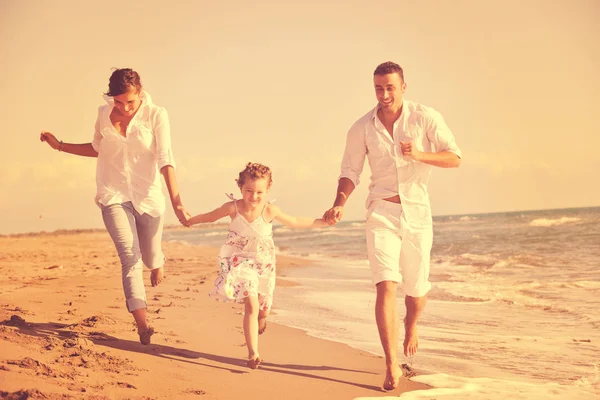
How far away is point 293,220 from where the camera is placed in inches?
200

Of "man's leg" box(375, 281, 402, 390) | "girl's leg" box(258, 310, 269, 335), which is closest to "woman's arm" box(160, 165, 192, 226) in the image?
"girl's leg" box(258, 310, 269, 335)

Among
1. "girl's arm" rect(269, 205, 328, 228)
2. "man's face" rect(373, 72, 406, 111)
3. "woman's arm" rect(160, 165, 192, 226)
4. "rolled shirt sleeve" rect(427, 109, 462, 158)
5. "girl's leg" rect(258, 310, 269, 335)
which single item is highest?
"man's face" rect(373, 72, 406, 111)

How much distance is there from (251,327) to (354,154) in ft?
4.96

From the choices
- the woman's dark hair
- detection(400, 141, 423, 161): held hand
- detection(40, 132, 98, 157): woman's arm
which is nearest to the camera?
detection(400, 141, 423, 161): held hand

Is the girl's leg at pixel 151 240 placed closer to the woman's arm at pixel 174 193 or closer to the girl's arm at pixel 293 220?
the woman's arm at pixel 174 193

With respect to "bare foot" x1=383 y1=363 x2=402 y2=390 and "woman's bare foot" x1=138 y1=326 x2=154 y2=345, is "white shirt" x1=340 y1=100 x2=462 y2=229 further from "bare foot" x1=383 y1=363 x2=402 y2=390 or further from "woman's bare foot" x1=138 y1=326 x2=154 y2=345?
"woman's bare foot" x1=138 y1=326 x2=154 y2=345

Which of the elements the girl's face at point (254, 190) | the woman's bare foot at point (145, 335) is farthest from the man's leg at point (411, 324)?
the woman's bare foot at point (145, 335)

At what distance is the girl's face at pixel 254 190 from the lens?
4.98 meters

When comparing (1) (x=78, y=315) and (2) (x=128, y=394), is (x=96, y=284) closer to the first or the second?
(1) (x=78, y=315)

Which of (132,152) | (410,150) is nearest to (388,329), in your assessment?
(410,150)

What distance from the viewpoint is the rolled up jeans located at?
200 inches

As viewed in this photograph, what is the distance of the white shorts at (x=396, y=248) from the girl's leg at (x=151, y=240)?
1.74 metres

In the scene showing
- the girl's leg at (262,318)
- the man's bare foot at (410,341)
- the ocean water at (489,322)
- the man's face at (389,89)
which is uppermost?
the man's face at (389,89)

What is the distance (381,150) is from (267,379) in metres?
1.82
